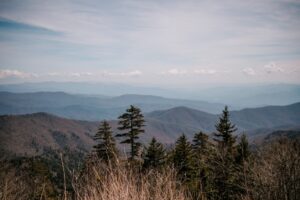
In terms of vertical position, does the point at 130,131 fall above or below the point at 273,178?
below

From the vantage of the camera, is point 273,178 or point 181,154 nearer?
point 273,178

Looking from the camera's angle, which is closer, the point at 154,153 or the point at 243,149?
the point at 243,149

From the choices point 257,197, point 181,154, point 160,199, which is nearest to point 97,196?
point 160,199

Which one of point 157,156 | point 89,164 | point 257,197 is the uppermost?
point 89,164

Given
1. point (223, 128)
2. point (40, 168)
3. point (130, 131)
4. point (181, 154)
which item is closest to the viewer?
point (181, 154)

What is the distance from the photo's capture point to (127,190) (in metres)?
3.60

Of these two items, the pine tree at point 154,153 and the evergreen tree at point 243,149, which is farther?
the pine tree at point 154,153

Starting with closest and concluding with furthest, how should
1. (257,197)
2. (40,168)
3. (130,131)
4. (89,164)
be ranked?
1. (89,164)
2. (257,197)
3. (130,131)
4. (40,168)

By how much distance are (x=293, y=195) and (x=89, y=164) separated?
10.3ft

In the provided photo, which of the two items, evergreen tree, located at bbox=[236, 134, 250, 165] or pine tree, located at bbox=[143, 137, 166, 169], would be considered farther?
pine tree, located at bbox=[143, 137, 166, 169]

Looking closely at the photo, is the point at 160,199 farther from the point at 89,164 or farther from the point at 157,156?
the point at 157,156

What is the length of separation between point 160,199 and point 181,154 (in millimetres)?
24063

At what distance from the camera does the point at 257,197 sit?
4625 mm

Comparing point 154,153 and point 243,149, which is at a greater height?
point 243,149
